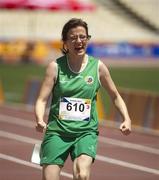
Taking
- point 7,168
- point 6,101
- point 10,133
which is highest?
point 7,168

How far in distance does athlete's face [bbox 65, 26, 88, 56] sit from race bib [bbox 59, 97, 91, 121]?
0.44 metres

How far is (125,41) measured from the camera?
48.0 meters

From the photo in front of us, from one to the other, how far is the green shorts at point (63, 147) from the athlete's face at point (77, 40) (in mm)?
763

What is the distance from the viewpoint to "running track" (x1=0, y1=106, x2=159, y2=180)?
12.1 meters

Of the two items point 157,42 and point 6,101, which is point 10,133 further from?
point 157,42

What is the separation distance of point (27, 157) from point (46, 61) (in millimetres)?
30347

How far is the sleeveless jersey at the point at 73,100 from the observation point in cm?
802

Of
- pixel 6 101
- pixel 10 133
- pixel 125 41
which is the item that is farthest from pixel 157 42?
pixel 10 133

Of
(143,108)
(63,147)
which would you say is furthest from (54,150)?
(143,108)

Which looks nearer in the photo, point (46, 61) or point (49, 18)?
point (46, 61)

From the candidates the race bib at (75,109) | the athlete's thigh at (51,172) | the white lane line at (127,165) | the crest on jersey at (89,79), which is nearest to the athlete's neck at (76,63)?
the crest on jersey at (89,79)

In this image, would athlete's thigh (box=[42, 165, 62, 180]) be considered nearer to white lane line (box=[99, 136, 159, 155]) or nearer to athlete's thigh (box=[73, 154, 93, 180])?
athlete's thigh (box=[73, 154, 93, 180])

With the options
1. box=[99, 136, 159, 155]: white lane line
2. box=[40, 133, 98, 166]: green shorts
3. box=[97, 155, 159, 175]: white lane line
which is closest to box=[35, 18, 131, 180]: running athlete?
box=[40, 133, 98, 166]: green shorts

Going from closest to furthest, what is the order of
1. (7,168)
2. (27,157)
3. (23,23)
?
1. (7,168)
2. (27,157)
3. (23,23)
